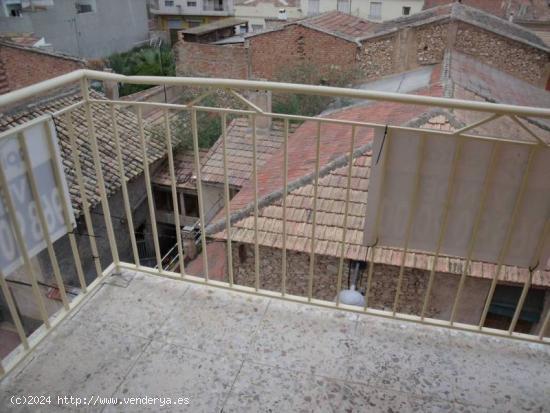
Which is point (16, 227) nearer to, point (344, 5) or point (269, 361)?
point (269, 361)

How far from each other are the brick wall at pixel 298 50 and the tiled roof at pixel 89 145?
6542 millimetres

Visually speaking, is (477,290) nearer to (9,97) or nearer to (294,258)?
(294,258)

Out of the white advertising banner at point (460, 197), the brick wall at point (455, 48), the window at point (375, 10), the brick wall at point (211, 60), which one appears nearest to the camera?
the white advertising banner at point (460, 197)

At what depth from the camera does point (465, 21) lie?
1364 centimetres

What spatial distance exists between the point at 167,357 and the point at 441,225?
54.3 inches

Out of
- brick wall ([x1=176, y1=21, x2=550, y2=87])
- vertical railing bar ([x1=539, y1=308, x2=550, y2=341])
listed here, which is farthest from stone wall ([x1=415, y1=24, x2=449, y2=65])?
vertical railing bar ([x1=539, y1=308, x2=550, y2=341])

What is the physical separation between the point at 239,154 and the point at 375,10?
69.9 feet

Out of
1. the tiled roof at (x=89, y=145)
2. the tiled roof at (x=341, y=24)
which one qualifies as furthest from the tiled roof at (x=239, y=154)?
the tiled roof at (x=341, y=24)

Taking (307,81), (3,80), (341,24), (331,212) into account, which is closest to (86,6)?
(341,24)

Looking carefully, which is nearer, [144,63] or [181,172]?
[181,172]

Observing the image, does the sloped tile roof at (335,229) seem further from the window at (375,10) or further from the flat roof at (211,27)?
the window at (375,10)

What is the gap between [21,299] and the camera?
26.9 feet

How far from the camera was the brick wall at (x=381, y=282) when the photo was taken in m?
5.81

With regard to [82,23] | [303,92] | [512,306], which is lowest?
[512,306]
